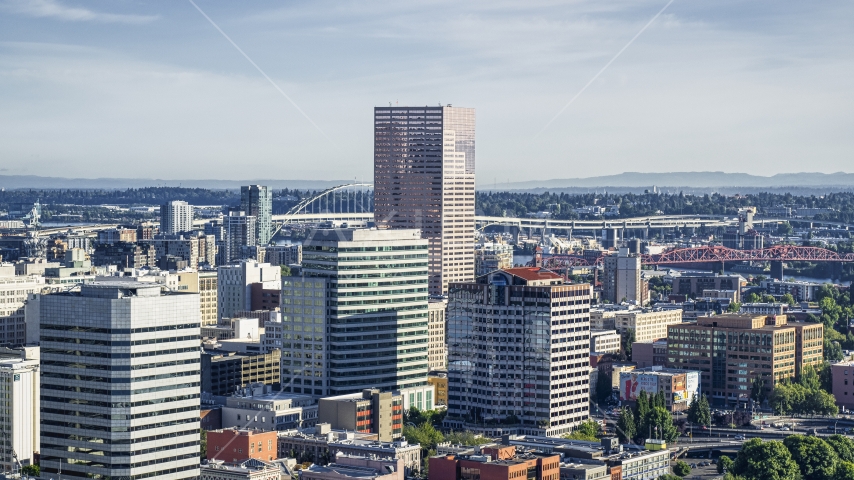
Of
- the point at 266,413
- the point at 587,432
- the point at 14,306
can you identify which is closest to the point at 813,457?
the point at 587,432

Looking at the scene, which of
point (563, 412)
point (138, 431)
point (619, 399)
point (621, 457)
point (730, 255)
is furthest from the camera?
point (730, 255)

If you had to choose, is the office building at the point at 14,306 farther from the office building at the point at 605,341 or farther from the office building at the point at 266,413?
Result: the office building at the point at 605,341

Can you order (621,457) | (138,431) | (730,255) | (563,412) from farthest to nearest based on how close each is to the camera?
(730,255)
(563,412)
(621,457)
(138,431)

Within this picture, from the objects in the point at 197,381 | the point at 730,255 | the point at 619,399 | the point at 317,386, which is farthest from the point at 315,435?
the point at 730,255

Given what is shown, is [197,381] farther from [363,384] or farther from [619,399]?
[619,399]

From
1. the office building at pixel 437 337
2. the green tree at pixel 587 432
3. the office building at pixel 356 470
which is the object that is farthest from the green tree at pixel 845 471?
the office building at pixel 437 337

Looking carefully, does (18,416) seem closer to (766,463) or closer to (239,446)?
(239,446)

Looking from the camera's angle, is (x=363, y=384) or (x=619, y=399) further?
(x=619, y=399)
